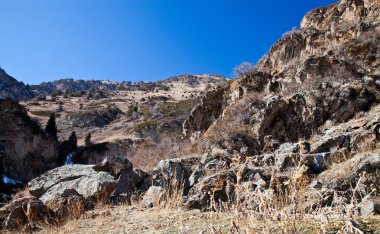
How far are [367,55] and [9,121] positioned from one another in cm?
3052

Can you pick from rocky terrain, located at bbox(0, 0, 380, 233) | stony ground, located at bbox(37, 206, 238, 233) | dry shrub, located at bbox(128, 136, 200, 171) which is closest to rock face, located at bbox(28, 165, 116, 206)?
rocky terrain, located at bbox(0, 0, 380, 233)

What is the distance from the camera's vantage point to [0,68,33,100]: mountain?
93.7m

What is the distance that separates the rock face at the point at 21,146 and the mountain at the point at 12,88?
68.1 m

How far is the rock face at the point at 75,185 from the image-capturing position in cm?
782

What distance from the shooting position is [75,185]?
331 inches

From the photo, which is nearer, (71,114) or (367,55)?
(367,55)

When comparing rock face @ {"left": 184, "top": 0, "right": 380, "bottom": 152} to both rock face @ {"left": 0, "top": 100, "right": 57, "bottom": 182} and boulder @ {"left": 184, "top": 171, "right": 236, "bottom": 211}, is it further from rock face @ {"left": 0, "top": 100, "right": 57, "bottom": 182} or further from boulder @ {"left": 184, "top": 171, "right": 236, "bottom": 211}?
rock face @ {"left": 0, "top": 100, "right": 57, "bottom": 182}

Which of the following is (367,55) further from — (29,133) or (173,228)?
(29,133)

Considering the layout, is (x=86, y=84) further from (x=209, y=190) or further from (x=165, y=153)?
(x=209, y=190)

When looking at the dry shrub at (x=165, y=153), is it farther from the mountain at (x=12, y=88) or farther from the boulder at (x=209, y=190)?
the mountain at (x=12, y=88)

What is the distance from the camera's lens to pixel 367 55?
14.4 meters

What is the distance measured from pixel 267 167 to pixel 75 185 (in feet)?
16.2

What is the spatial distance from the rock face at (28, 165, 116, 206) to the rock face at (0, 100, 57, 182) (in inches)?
850

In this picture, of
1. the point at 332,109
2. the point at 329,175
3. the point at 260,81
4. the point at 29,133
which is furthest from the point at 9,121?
the point at 329,175
